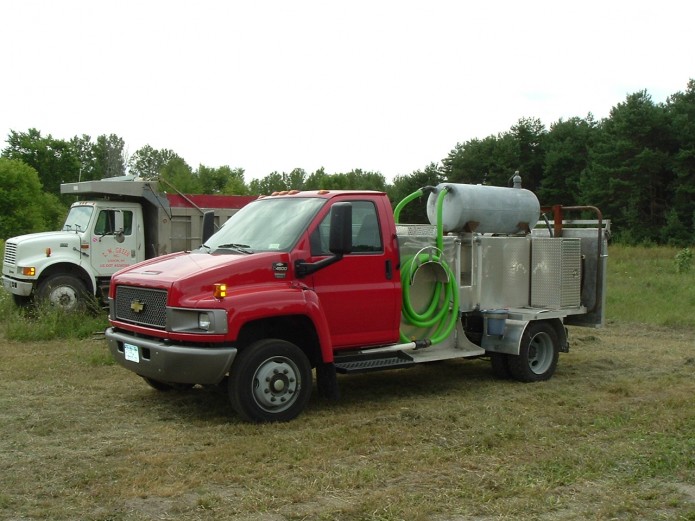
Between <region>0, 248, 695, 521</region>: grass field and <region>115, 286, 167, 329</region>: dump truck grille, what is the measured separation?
90 centimetres

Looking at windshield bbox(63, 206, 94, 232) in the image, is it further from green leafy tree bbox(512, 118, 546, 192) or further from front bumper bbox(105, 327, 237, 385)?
green leafy tree bbox(512, 118, 546, 192)

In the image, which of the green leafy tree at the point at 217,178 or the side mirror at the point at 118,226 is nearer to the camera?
the side mirror at the point at 118,226

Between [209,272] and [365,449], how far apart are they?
2039mm

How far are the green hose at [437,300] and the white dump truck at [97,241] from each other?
6.14 m

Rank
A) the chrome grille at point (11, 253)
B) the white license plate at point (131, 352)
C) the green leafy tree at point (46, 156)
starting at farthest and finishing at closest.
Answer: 1. the green leafy tree at point (46, 156)
2. the chrome grille at point (11, 253)
3. the white license plate at point (131, 352)

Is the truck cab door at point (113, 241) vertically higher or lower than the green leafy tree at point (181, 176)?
lower

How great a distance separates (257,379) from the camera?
7176 mm

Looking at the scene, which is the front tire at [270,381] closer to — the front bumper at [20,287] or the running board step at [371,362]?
the running board step at [371,362]

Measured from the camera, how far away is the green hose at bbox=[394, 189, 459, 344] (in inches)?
334

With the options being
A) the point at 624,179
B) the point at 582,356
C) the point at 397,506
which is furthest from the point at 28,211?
the point at 397,506

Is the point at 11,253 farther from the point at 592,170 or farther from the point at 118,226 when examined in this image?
the point at 592,170

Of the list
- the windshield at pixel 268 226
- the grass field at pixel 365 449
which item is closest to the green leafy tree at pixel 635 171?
the grass field at pixel 365 449

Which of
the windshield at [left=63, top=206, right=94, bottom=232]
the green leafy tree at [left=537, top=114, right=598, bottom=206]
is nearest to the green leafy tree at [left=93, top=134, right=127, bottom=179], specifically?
the green leafy tree at [left=537, top=114, right=598, bottom=206]

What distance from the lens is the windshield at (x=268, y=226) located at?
7.70 meters
